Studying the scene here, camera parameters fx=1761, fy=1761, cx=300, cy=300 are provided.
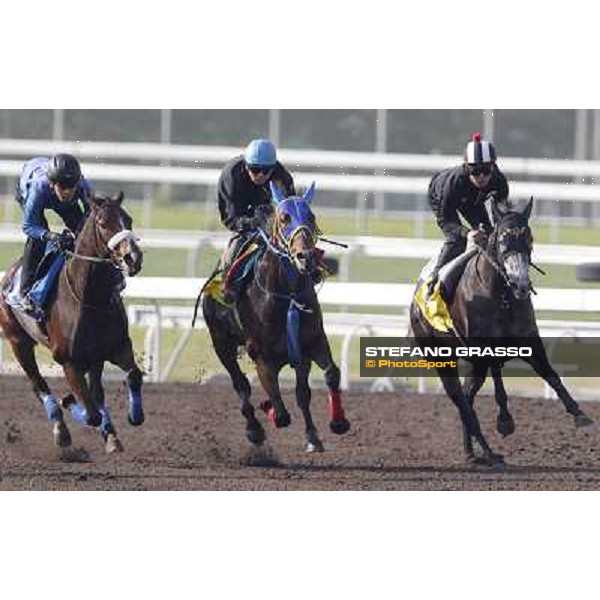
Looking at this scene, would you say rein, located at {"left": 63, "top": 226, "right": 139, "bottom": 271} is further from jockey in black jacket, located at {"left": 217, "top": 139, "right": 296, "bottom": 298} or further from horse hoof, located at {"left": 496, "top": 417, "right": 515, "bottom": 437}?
horse hoof, located at {"left": 496, "top": 417, "right": 515, "bottom": 437}

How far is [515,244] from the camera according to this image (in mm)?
9062

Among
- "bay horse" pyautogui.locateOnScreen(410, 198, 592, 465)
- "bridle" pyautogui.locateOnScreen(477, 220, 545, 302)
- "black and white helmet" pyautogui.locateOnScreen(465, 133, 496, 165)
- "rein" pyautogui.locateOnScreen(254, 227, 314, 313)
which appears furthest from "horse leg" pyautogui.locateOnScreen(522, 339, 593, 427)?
"rein" pyautogui.locateOnScreen(254, 227, 314, 313)

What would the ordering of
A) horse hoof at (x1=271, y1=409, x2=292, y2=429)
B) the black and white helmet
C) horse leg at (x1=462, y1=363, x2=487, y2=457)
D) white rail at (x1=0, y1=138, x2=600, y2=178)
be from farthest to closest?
white rail at (x1=0, y1=138, x2=600, y2=178) → horse leg at (x1=462, y1=363, x2=487, y2=457) → the black and white helmet → horse hoof at (x1=271, y1=409, x2=292, y2=429)

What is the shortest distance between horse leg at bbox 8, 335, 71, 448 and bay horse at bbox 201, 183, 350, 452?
3.35ft

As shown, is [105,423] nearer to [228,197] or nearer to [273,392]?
[273,392]

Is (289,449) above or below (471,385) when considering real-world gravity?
below

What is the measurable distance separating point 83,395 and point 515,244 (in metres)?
2.38

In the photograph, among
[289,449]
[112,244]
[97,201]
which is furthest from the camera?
[289,449]

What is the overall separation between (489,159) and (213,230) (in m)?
10.1

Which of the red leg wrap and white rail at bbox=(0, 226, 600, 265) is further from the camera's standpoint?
white rail at bbox=(0, 226, 600, 265)

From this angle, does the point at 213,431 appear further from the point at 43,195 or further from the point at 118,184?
the point at 118,184

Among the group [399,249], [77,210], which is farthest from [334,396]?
[399,249]

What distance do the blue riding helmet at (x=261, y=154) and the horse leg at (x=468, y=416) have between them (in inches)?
59.2

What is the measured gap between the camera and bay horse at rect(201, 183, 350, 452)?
906cm
